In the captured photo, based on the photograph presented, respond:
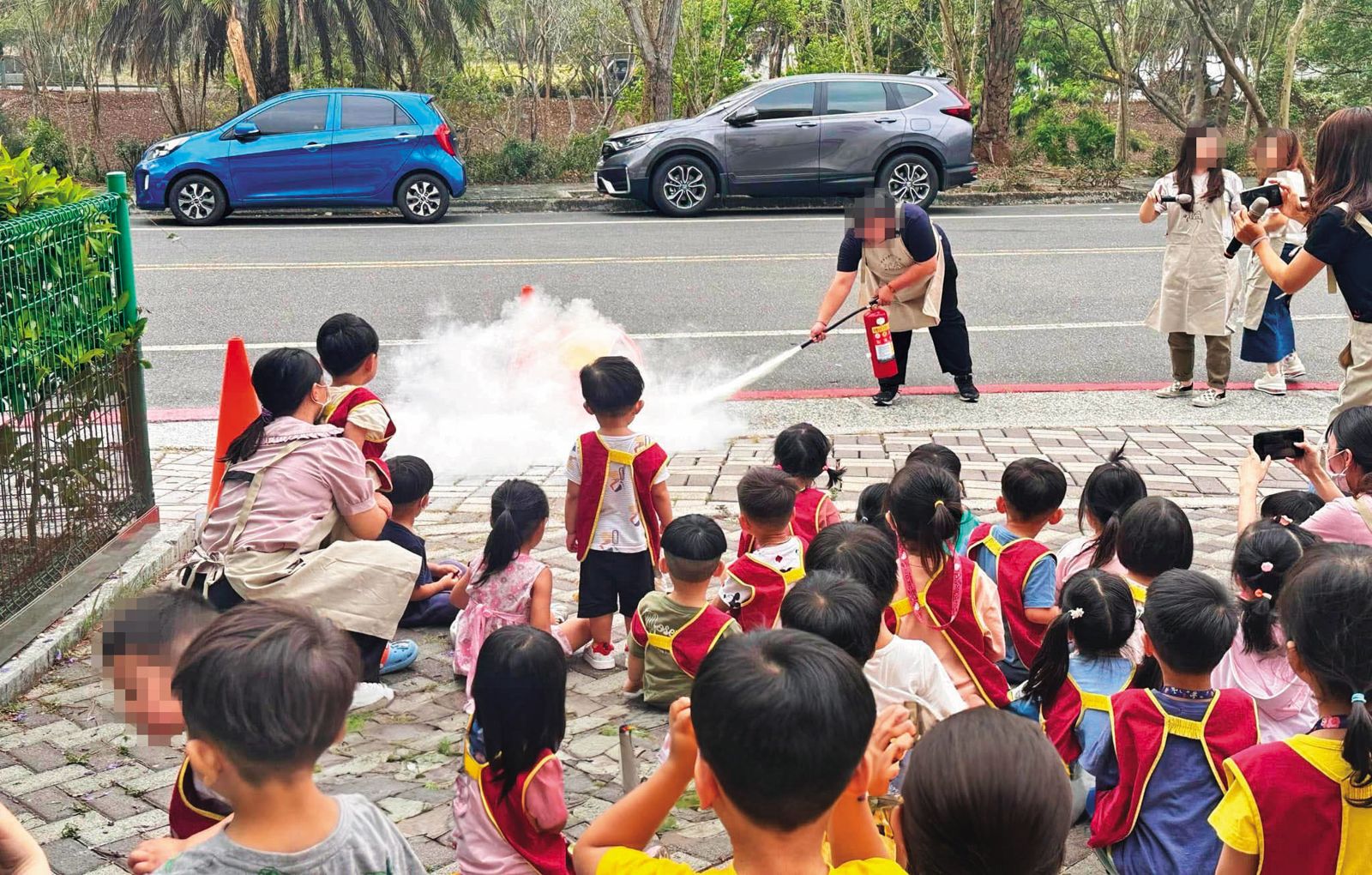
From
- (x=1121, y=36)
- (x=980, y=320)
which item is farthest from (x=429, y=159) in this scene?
(x=1121, y=36)

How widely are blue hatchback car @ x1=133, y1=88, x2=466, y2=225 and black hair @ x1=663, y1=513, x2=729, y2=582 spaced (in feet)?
44.7

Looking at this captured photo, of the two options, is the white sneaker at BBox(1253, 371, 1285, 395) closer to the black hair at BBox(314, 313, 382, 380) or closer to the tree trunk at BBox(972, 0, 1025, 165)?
the black hair at BBox(314, 313, 382, 380)

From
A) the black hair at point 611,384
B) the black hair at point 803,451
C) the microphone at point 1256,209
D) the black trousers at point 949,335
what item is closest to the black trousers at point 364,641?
A: the black hair at point 611,384

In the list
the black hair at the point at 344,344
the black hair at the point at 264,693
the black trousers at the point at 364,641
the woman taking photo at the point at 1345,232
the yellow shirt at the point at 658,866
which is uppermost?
the woman taking photo at the point at 1345,232

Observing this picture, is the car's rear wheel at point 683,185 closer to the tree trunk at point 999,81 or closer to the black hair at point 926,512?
the tree trunk at point 999,81

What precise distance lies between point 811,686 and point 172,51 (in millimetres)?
22860

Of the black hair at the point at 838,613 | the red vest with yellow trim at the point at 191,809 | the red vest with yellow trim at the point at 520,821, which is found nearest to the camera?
the red vest with yellow trim at the point at 191,809

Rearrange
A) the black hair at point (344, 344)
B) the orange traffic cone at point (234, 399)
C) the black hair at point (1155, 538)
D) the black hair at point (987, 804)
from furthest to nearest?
the orange traffic cone at point (234, 399) → the black hair at point (344, 344) → the black hair at point (1155, 538) → the black hair at point (987, 804)

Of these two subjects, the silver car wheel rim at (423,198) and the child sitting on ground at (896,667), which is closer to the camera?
the child sitting on ground at (896,667)

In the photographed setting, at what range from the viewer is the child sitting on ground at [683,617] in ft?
13.2

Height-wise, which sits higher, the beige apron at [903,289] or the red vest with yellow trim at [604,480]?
the beige apron at [903,289]

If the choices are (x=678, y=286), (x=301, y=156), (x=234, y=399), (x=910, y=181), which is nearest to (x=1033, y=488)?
(x=234, y=399)

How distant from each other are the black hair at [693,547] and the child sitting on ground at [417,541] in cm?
120

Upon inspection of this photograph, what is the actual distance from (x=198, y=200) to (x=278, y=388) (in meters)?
13.6
